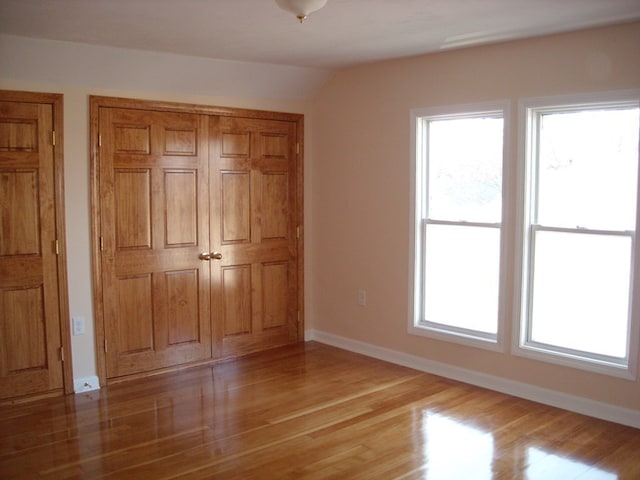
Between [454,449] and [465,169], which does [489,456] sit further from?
[465,169]

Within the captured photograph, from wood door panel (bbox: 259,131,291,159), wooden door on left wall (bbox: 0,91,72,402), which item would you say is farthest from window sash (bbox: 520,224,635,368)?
wooden door on left wall (bbox: 0,91,72,402)

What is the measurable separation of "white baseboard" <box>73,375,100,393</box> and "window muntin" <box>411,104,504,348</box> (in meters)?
2.44

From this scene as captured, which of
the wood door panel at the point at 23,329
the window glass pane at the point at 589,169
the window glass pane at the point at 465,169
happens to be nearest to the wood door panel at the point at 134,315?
the wood door panel at the point at 23,329

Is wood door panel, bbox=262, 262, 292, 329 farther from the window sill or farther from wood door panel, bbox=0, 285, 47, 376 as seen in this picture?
wood door panel, bbox=0, 285, 47, 376

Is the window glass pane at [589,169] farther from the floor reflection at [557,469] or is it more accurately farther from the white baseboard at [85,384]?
the white baseboard at [85,384]

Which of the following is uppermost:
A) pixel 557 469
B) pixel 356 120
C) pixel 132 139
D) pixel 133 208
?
pixel 356 120

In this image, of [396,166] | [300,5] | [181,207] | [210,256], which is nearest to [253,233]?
[210,256]

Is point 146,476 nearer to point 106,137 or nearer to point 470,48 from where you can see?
point 106,137

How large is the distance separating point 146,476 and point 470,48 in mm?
3430

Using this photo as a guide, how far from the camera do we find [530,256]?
163 inches

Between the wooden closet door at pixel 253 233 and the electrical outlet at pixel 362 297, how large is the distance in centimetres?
65

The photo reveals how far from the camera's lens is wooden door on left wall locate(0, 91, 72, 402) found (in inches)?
158

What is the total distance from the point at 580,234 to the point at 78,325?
3495mm

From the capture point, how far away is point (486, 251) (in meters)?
4.42
